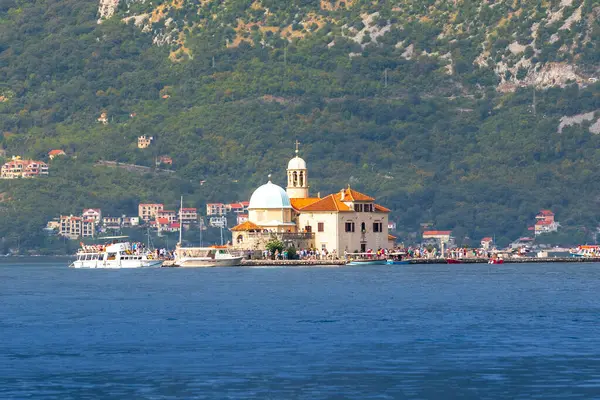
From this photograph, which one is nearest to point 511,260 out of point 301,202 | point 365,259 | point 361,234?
point 361,234

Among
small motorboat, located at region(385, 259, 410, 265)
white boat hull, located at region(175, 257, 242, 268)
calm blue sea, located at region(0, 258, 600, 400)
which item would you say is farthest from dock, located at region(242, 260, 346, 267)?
calm blue sea, located at region(0, 258, 600, 400)

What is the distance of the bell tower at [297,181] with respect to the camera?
570ft

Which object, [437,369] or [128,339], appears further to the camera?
[128,339]

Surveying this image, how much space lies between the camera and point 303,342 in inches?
2709

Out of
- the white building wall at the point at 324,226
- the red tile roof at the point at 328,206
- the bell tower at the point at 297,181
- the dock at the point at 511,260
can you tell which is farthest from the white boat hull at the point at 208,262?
the dock at the point at 511,260

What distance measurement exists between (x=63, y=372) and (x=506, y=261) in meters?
119

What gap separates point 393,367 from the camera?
61.1 m

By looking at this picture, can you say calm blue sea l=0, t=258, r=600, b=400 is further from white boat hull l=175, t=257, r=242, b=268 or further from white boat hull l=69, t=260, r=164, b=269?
white boat hull l=69, t=260, r=164, b=269

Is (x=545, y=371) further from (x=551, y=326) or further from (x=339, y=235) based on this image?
(x=339, y=235)

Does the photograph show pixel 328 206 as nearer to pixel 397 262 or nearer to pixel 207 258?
pixel 397 262

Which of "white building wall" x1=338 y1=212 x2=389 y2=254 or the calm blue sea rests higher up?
"white building wall" x1=338 y1=212 x2=389 y2=254

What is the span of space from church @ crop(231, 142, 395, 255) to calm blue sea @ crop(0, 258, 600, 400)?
167 ft

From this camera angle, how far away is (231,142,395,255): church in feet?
538

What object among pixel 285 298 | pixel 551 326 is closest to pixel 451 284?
pixel 285 298
